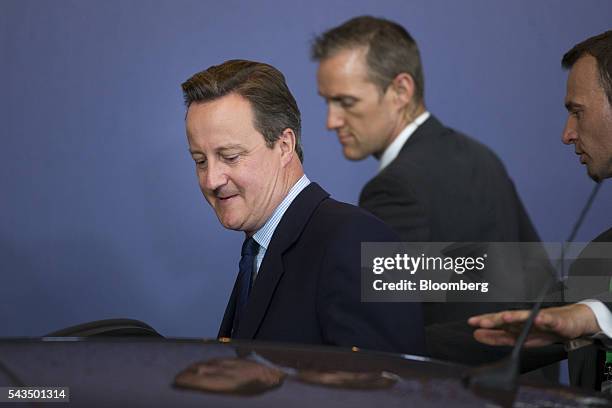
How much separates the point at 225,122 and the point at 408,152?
0.98 metres

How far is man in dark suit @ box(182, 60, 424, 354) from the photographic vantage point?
1464 mm

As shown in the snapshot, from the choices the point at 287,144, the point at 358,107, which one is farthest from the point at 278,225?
the point at 358,107

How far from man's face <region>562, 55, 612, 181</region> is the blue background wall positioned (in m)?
1.25

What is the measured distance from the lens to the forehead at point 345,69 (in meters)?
2.77

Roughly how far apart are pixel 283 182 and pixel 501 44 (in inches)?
69.0

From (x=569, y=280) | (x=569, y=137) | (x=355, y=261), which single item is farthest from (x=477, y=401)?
(x=569, y=137)

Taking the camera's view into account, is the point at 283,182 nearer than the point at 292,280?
No

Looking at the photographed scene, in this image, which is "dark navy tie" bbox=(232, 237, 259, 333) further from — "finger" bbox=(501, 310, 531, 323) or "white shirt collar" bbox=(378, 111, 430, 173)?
"white shirt collar" bbox=(378, 111, 430, 173)

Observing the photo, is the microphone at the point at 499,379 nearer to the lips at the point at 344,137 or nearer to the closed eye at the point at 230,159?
the closed eye at the point at 230,159

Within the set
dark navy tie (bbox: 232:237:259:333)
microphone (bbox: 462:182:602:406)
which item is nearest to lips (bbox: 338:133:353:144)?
dark navy tie (bbox: 232:237:259:333)

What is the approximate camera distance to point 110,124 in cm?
317

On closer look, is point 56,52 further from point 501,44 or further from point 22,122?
point 501,44

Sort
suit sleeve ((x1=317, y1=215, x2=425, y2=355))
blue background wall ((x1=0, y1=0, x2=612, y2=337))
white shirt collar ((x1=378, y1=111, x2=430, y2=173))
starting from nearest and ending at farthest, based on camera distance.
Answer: suit sleeve ((x1=317, y1=215, x2=425, y2=355))
white shirt collar ((x1=378, y1=111, x2=430, y2=173))
blue background wall ((x1=0, y1=0, x2=612, y2=337))

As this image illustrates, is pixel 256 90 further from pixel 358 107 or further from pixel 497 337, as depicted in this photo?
pixel 358 107
